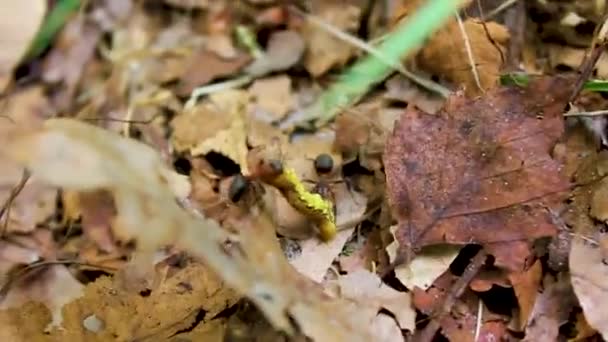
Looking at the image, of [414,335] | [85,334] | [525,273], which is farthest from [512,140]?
[85,334]

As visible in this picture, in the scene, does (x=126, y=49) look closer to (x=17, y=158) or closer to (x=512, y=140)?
(x=512, y=140)

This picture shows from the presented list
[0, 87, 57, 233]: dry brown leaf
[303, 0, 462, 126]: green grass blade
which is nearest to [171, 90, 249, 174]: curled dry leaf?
[303, 0, 462, 126]: green grass blade

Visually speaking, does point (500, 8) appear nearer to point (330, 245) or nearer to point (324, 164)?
point (324, 164)

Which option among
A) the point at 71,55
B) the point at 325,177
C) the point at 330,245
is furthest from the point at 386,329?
the point at 71,55

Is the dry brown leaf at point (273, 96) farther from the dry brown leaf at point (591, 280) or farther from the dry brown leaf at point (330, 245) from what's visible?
the dry brown leaf at point (591, 280)

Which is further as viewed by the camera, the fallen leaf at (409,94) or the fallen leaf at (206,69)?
the fallen leaf at (206,69)

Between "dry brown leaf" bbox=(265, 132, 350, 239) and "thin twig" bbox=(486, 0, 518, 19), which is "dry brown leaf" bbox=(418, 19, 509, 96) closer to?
"thin twig" bbox=(486, 0, 518, 19)

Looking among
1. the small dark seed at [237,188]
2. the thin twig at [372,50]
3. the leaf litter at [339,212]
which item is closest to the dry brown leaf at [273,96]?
the leaf litter at [339,212]
